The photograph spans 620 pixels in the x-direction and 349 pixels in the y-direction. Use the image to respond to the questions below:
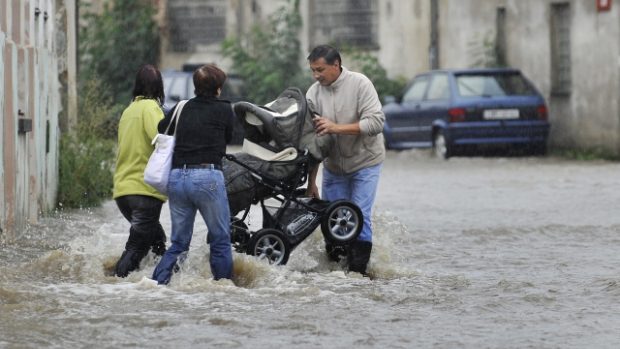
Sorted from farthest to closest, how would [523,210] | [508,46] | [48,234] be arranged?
1. [508,46]
2. [523,210]
3. [48,234]

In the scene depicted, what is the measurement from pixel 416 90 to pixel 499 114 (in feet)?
7.82

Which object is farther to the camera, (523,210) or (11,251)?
(523,210)

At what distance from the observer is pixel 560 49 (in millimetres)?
30688

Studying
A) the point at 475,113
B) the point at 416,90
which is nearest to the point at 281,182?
the point at 475,113

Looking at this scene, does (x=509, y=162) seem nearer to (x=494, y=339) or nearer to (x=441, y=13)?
(x=441, y=13)

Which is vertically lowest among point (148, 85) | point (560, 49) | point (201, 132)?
point (201, 132)

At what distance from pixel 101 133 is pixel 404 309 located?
10337 millimetres

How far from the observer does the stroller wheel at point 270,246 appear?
11.4 metres

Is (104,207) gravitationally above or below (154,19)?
below

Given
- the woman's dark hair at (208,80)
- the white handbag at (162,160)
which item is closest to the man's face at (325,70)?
the woman's dark hair at (208,80)

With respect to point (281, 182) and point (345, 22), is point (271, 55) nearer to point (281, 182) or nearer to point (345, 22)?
point (345, 22)

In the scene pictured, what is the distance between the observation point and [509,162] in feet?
91.1

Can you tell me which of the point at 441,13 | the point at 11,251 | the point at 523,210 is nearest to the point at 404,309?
the point at 11,251

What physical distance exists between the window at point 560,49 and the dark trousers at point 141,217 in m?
19.9
